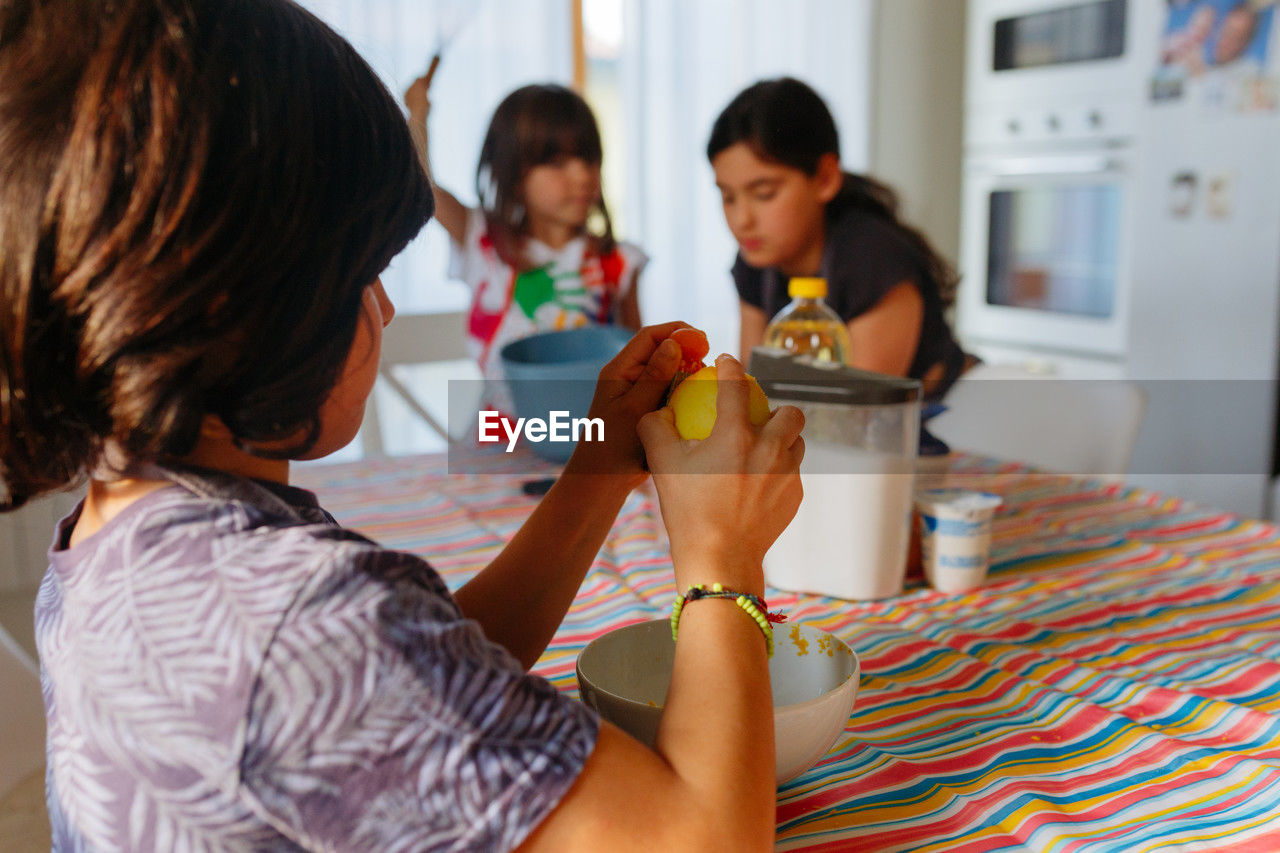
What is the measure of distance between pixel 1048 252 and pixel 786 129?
1.70 m

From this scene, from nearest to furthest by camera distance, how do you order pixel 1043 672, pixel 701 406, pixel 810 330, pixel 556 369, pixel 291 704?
1. pixel 291 704
2. pixel 701 406
3. pixel 1043 672
4. pixel 556 369
5. pixel 810 330

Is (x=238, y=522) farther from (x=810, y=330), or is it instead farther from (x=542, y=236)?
(x=542, y=236)

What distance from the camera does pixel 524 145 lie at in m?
1.74

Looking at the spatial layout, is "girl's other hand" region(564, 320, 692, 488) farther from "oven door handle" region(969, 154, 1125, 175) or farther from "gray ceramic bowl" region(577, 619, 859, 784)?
"oven door handle" region(969, 154, 1125, 175)

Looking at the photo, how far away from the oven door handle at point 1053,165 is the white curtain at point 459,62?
50.0 inches

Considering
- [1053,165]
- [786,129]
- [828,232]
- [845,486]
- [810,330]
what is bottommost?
[845,486]

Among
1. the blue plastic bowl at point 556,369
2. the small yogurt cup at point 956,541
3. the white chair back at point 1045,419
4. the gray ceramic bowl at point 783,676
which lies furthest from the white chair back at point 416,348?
the gray ceramic bowl at point 783,676

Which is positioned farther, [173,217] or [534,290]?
[534,290]

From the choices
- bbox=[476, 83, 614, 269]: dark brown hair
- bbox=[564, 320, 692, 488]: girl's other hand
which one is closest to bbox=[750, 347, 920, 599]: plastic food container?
bbox=[564, 320, 692, 488]: girl's other hand

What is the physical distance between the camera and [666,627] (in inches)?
25.5

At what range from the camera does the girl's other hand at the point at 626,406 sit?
2.23 feet

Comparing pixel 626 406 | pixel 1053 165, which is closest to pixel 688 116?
pixel 1053 165

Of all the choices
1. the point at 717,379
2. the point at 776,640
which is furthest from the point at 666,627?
the point at 717,379

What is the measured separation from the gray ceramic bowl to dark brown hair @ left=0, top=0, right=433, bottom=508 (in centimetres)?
25
